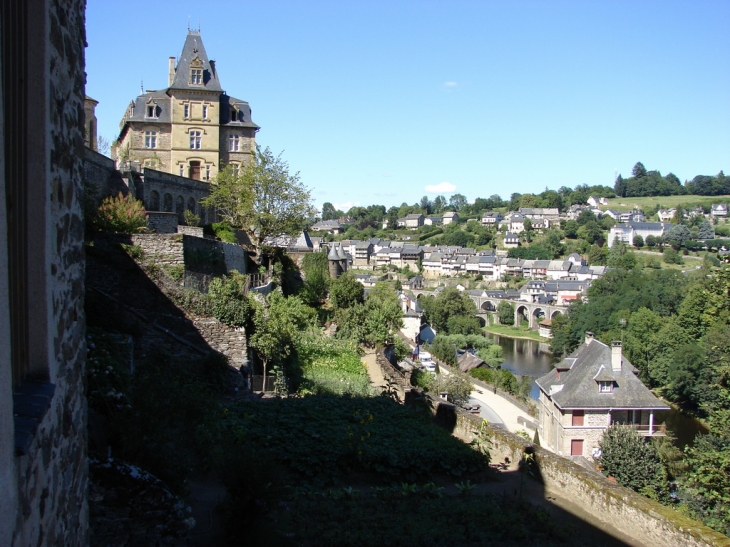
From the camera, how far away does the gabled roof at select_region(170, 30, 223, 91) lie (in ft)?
131

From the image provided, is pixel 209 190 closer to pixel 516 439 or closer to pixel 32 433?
pixel 516 439

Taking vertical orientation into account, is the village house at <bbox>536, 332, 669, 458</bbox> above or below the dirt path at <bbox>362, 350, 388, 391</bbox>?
below

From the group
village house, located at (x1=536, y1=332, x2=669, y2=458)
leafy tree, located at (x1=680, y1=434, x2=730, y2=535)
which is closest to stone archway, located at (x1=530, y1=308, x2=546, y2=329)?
village house, located at (x1=536, y1=332, x2=669, y2=458)

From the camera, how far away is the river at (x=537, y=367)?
4250 centimetres

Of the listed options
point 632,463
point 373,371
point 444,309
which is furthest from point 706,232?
point 373,371

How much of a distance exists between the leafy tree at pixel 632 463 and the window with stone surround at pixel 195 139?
29919mm

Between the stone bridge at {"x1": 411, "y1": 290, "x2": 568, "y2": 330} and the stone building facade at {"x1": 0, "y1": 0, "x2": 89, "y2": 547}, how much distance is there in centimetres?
10350

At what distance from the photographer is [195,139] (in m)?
40.6

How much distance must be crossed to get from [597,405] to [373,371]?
1423 cm

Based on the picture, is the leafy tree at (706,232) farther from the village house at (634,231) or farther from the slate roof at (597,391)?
the slate roof at (597,391)

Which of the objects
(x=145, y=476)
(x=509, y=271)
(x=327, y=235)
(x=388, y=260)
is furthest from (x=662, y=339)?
(x=327, y=235)

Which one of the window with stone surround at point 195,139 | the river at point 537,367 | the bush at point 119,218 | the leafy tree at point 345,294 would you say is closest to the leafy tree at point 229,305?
the bush at point 119,218

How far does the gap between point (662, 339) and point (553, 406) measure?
105 feet

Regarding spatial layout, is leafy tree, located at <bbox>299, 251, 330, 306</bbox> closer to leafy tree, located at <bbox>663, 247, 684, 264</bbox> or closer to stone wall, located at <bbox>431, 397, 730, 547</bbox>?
stone wall, located at <bbox>431, 397, 730, 547</bbox>
